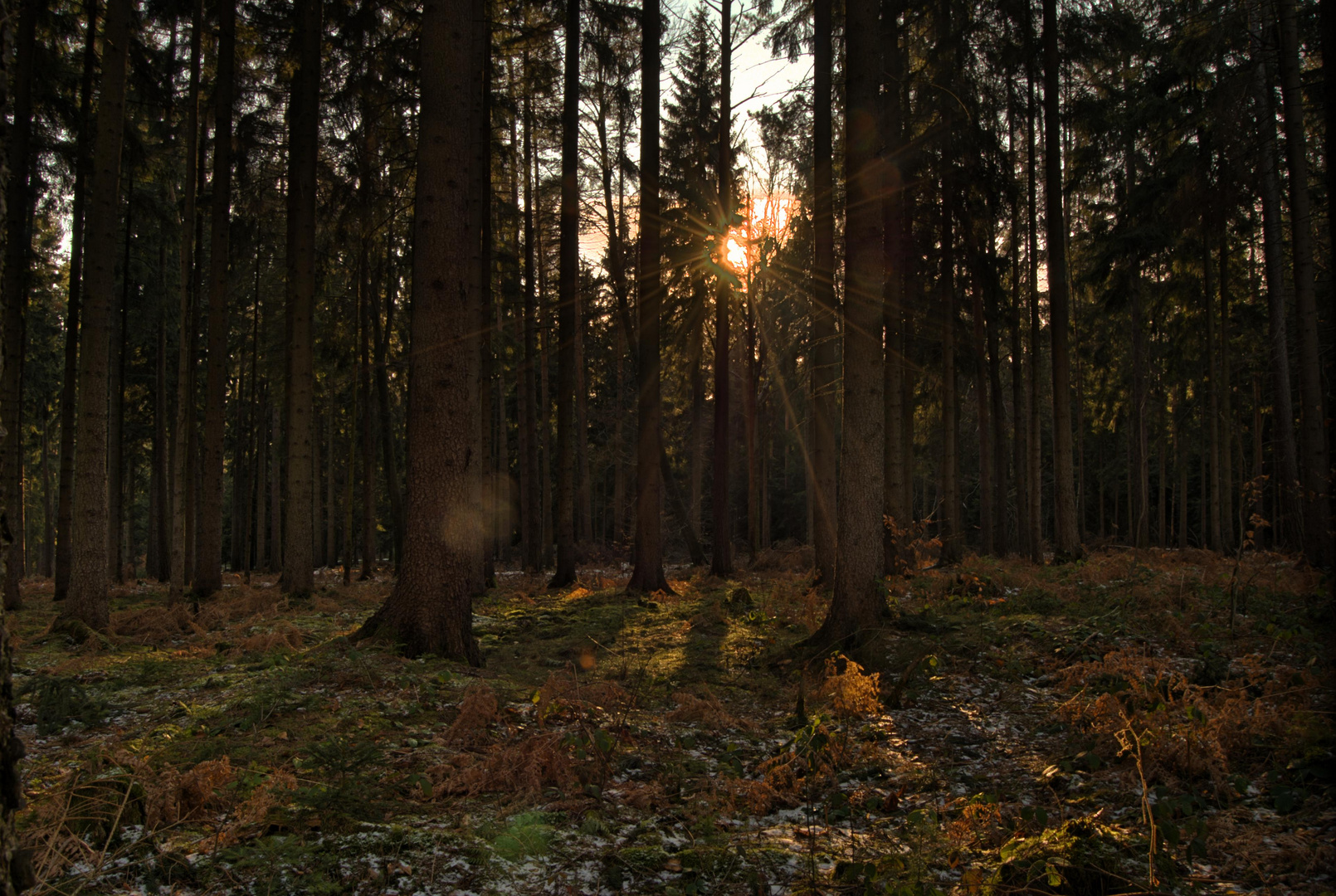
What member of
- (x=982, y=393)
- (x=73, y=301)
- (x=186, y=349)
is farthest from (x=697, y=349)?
(x=73, y=301)

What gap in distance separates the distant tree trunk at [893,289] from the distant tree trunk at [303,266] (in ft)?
31.2

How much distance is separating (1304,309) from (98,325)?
1629 centimetres

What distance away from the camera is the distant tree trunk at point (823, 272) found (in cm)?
1200

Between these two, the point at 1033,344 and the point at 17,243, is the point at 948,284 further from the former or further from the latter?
the point at 17,243

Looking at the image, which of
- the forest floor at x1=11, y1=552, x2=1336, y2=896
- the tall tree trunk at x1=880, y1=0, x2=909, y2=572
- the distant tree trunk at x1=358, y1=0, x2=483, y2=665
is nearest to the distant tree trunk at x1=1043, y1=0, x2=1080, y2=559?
the tall tree trunk at x1=880, y1=0, x2=909, y2=572

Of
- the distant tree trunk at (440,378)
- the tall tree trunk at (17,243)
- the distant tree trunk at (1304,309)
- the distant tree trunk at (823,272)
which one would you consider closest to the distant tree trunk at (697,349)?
the distant tree trunk at (823,272)

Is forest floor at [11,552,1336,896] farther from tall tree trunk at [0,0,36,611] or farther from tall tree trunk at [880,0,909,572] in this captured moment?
tall tree trunk at [880,0,909,572]

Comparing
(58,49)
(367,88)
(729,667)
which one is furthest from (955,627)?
(58,49)

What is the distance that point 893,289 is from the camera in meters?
14.2

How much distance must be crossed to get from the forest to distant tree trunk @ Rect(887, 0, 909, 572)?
157 millimetres

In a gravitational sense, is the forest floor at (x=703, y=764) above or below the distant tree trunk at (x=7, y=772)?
below

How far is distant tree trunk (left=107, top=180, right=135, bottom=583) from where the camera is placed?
51.5 ft

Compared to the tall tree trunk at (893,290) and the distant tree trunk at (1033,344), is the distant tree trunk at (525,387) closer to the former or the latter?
the tall tree trunk at (893,290)

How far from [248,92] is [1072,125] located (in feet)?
54.6
